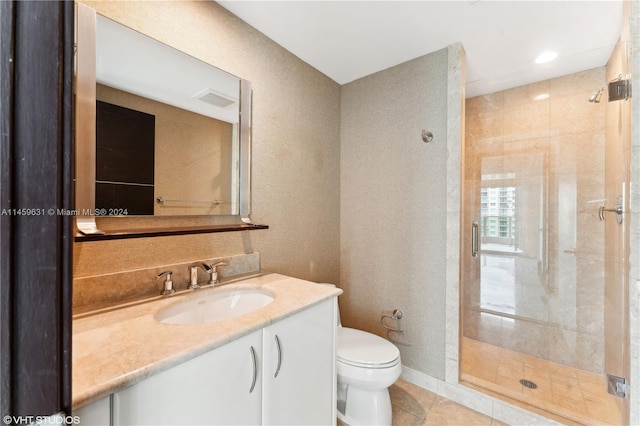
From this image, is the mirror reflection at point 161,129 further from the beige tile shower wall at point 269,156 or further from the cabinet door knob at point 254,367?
the cabinet door knob at point 254,367

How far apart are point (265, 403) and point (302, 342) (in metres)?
0.25

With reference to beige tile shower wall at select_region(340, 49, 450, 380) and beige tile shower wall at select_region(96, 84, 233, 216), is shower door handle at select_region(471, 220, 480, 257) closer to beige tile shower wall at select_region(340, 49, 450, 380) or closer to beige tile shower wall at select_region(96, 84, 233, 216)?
beige tile shower wall at select_region(340, 49, 450, 380)

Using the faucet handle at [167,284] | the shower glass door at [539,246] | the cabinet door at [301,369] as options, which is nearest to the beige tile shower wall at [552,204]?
the shower glass door at [539,246]

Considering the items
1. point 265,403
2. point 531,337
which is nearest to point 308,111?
point 265,403

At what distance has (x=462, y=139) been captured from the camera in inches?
69.7

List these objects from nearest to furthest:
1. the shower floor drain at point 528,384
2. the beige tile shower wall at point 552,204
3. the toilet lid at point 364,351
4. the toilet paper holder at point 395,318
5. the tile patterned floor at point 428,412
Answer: the toilet lid at point 364,351 < the tile patterned floor at point 428,412 < the shower floor drain at point 528,384 < the beige tile shower wall at point 552,204 < the toilet paper holder at point 395,318

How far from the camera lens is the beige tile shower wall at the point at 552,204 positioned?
1.91 meters

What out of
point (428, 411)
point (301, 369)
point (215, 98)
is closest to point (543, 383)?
A: point (428, 411)

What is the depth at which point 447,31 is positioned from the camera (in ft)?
5.43

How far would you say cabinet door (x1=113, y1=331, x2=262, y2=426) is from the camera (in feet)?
2.25

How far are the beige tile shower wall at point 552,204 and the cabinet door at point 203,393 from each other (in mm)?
1759

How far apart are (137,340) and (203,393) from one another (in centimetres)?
25

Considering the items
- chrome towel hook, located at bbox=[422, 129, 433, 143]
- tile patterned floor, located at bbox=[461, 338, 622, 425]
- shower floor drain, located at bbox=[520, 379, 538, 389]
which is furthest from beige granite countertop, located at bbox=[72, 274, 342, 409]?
shower floor drain, located at bbox=[520, 379, 538, 389]

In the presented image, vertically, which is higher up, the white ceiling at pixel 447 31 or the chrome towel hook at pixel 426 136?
the white ceiling at pixel 447 31
